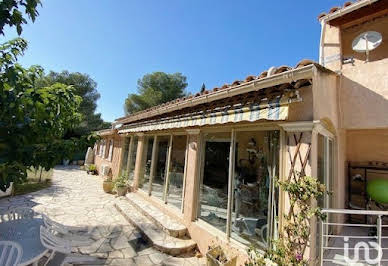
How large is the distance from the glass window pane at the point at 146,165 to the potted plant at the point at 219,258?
6943 millimetres

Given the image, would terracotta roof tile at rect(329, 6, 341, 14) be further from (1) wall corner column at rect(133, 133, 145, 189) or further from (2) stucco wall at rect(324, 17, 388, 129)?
(1) wall corner column at rect(133, 133, 145, 189)

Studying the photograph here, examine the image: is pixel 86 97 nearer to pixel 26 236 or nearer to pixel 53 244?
pixel 26 236

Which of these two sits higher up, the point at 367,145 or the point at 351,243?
the point at 367,145

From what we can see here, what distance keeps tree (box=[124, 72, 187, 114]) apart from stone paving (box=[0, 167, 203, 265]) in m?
18.1

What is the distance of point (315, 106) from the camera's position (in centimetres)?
459

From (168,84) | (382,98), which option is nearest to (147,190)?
(382,98)

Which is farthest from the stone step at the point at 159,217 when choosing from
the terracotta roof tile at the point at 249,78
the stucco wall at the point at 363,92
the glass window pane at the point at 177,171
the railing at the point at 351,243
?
the stucco wall at the point at 363,92

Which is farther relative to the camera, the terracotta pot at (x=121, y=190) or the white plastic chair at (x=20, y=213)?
the terracotta pot at (x=121, y=190)

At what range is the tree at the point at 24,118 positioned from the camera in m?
3.40

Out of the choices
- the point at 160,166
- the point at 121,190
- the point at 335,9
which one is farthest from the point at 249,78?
the point at 121,190

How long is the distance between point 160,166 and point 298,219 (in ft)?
25.9

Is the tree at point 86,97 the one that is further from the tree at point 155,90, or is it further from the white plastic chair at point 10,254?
the white plastic chair at point 10,254

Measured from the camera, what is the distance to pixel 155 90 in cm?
3212

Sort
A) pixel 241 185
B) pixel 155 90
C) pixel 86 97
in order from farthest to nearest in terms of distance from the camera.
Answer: pixel 86 97 → pixel 155 90 → pixel 241 185
